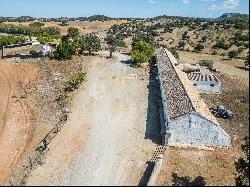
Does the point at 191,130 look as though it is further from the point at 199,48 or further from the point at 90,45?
the point at 199,48

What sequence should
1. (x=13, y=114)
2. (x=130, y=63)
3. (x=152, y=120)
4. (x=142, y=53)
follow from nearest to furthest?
(x=152, y=120) < (x=13, y=114) < (x=142, y=53) < (x=130, y=63)

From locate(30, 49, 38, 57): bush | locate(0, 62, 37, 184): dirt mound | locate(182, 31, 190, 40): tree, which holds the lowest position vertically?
locate(0, 62, 37, 184): dirt mound

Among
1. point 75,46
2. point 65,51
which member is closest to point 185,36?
point 75,46

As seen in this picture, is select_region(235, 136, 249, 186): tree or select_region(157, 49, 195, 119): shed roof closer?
select_region(235, 136, 249, 186): tree

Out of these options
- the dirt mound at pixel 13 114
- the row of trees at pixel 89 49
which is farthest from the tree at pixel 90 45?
the dirt mound at pixel 13 114

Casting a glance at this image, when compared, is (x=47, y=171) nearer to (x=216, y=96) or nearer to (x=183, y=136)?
(x=183, y=136)

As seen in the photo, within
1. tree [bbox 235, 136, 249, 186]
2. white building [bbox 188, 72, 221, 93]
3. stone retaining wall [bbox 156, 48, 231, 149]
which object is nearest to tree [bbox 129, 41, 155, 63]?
white building [bbox 188, 72, 221, 93]

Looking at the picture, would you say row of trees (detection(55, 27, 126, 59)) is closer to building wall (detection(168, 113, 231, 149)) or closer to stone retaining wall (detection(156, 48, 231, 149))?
stone retaining wall (detection(156, 48, 231, 149))
